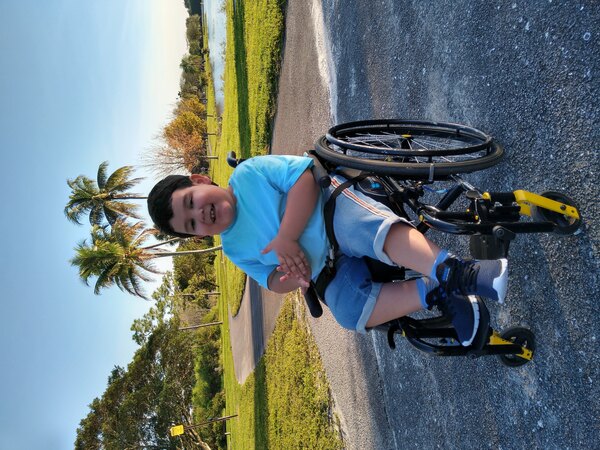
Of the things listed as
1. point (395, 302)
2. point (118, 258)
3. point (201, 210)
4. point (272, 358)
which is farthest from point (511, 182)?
point (118, 258)

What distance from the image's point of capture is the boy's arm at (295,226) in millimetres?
2568

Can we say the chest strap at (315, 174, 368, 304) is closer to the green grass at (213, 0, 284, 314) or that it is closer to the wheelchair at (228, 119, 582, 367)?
the wheelchair at (228, 119, 582, 367)

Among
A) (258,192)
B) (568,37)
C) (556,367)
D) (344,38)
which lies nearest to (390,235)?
(258,192)

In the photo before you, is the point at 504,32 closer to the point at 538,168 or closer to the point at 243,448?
the point at 538,168

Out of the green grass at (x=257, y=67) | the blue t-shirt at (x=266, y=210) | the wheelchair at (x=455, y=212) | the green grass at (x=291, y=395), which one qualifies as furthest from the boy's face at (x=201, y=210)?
the green grass at (x=257, y=67)

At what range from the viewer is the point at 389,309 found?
2.61 metres

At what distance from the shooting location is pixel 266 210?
2.80 meters

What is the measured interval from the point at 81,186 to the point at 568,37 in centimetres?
2451

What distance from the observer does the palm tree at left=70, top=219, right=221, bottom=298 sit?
1727cm

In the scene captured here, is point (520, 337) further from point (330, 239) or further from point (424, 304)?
point (330, 239)

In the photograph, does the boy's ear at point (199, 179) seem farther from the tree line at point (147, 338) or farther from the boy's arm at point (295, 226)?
the tree line at point (147, 338)

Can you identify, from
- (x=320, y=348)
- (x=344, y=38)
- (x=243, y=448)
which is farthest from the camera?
(x=243, y=448)

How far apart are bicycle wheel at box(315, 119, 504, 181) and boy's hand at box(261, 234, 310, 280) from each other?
0.58m

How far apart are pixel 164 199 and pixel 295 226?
2.96ft
